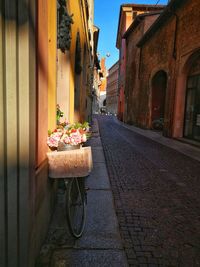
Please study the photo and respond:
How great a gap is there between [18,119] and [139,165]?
4650mm

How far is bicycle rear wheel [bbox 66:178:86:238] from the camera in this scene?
2.45 meters

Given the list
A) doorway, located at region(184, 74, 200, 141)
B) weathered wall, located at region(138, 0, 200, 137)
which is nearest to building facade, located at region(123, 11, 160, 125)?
weathered wall, located at region(138, 0, 200, 137)

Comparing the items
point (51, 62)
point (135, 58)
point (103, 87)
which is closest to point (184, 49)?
point (51, 62)

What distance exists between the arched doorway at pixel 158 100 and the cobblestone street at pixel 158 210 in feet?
29.8

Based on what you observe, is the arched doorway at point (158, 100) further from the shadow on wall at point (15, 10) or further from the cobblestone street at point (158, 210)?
the shadow on wall at point (15, 10)

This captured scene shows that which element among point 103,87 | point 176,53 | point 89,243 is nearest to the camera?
point 89,243

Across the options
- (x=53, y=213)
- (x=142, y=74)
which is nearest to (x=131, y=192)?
(x=53, y=213)

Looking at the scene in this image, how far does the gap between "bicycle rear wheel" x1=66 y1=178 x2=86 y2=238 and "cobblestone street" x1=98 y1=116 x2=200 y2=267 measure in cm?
50

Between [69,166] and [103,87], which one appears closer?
[69,166]

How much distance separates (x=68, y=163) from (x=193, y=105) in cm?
901

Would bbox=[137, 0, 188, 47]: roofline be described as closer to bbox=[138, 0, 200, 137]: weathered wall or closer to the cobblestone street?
bbox=[138, 0, 200, 137]: weathered wall

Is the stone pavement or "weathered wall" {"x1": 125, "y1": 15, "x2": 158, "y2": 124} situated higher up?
"weathered wall" {"x1": 125, "y1": 15, "x2": 158, "y2": 124}

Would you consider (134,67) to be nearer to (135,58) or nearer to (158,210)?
(135,58)

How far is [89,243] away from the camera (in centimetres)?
233
